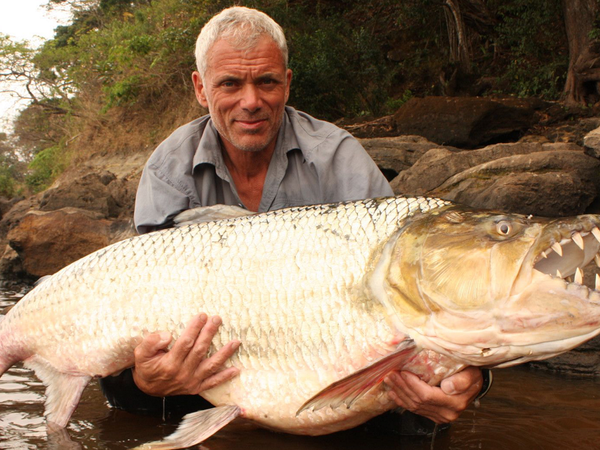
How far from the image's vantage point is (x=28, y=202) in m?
14.5

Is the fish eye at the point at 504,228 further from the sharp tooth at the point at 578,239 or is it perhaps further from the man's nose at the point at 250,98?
the man's nose at the point at 250,98

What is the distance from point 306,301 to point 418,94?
13.2 m

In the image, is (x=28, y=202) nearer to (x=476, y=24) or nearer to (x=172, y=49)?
(x=172, y=49)

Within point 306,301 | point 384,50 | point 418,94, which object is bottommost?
point 306,301

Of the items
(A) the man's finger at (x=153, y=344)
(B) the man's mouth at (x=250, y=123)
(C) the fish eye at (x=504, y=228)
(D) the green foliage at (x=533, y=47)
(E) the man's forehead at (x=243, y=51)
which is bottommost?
(A) the man's finger at (x=153, y=344)

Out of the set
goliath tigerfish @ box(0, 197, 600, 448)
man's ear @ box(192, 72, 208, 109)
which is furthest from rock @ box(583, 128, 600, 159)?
goliath tigerfish @ box(0, 197, 600, 448)

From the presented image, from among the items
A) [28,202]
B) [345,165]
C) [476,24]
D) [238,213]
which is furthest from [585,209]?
[28,202]

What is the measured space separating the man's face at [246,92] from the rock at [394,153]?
202 inches

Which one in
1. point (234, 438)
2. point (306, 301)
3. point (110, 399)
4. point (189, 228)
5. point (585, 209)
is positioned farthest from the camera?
point (585, 209)

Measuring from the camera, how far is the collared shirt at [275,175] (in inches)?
130

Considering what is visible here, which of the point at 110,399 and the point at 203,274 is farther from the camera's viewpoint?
→ the point at 110,399

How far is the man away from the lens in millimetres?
3332

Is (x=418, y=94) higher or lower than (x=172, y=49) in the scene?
lower

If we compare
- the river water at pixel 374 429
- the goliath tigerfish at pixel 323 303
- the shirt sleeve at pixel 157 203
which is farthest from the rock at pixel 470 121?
the goliath tigerfish at pixel 323 303
